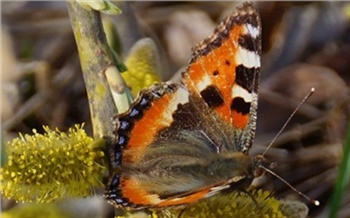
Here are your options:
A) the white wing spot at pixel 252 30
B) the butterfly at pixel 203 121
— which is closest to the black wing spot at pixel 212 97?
the butterfly at pixel 203 121

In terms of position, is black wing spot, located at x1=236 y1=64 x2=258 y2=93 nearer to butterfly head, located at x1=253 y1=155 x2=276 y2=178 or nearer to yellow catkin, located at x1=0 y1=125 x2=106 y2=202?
butterfly head, located at x1=253 y1=155 x2=276 y2=178

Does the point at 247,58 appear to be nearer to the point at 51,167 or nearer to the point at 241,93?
the point at 241,93

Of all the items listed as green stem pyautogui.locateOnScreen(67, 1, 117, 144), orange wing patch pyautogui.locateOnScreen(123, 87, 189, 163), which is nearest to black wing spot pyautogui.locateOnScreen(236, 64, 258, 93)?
orange wing patch pyautogui.locateOnScreen(123, 87, 189, 163)

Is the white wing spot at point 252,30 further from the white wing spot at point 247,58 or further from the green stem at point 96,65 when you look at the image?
the green stem at point 96,65

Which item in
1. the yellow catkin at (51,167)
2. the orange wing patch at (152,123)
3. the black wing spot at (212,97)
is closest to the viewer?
the yellow catkin at (51,167)

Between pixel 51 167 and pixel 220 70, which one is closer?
pixel 51 167

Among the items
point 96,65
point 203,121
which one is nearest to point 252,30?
point 203,121

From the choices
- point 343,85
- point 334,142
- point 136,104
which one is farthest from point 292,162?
point 136,104

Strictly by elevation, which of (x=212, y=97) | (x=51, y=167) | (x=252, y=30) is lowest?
(x=51, y=167)
